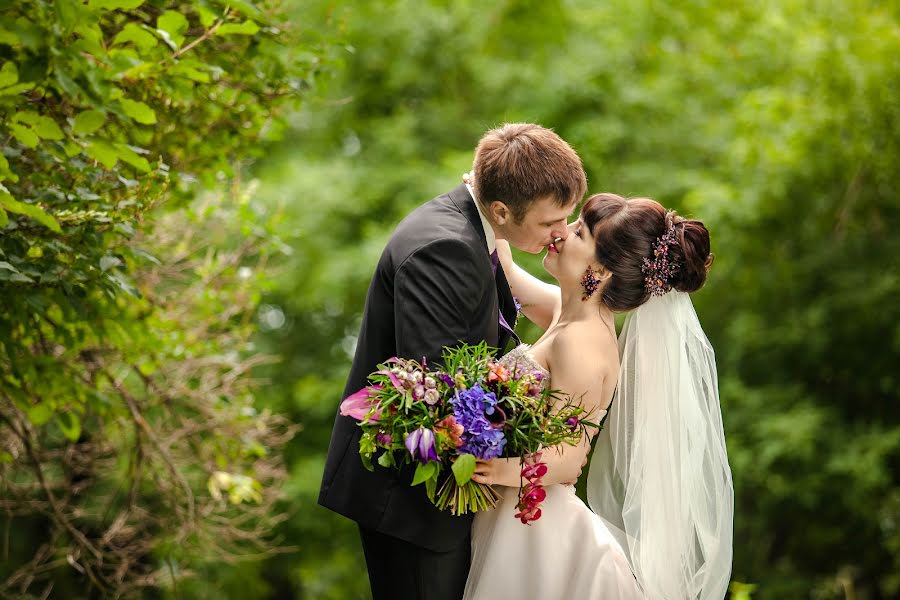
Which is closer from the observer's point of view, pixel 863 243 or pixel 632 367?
Answer: pixel 632 367

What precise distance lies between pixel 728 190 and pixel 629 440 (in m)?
6.87

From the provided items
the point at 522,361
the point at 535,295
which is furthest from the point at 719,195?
the point at 522,361

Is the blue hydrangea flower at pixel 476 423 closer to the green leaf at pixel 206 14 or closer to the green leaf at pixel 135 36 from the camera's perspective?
the green leaf at pixel 135 36

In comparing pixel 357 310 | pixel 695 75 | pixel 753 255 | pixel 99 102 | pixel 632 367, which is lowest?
pixel 357 310

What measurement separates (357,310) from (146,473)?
19.8 ft

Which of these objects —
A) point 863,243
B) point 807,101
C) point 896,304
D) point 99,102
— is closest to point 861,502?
point 896,304

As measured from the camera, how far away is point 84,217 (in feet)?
11.4

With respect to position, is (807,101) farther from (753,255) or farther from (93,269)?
(93,269)

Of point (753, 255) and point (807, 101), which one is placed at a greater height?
point (807, 101)

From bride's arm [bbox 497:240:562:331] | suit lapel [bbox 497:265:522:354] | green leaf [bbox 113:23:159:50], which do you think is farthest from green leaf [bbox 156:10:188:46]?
bride's arm [bbox 497:240:562:331]

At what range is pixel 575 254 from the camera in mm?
3881

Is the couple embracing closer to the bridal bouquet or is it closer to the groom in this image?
the groom

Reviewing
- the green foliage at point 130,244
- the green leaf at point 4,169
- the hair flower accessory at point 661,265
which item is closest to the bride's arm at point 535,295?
the hair flower accessory at point 661,265

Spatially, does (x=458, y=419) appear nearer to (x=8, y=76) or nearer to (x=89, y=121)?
(x=89, y=121)
